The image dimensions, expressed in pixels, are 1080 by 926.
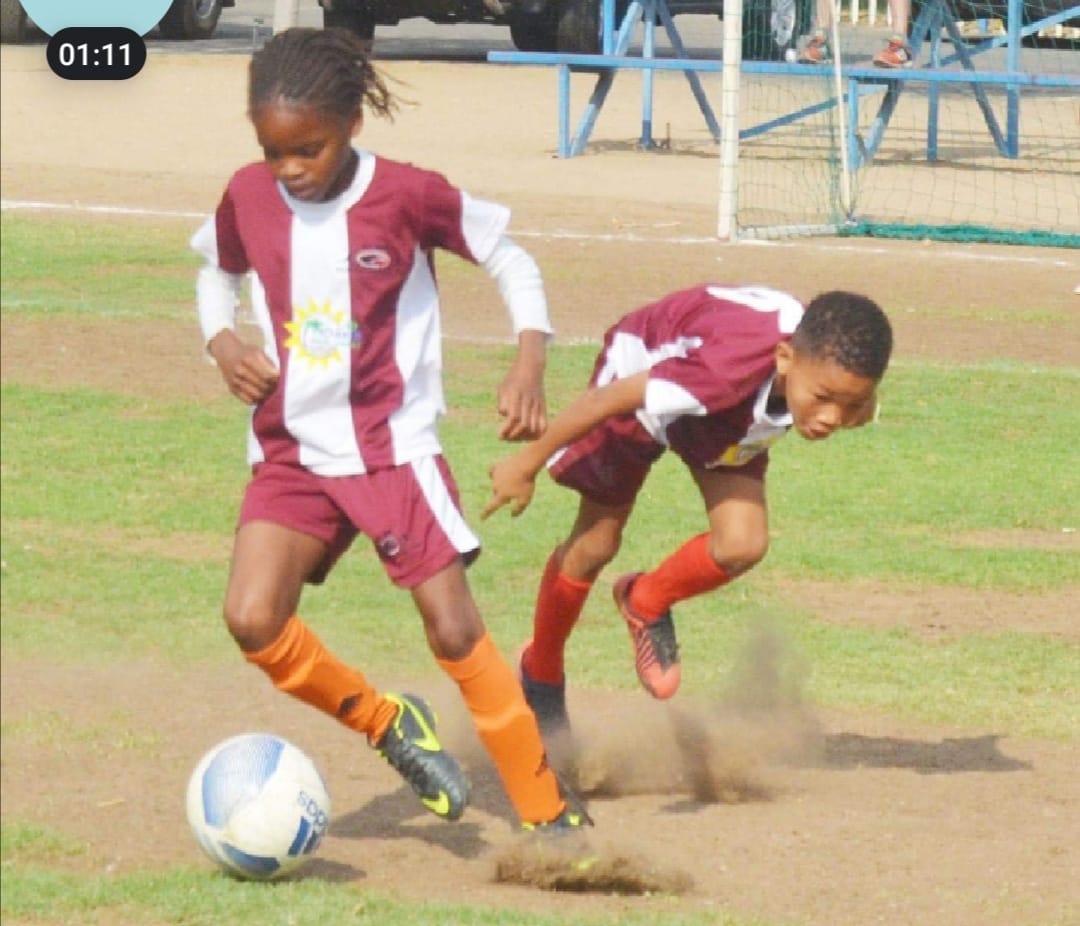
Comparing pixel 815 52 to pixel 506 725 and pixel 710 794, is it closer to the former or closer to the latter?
pixel 710 794

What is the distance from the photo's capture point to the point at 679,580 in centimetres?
532

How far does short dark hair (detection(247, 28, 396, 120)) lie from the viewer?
459 centimetres

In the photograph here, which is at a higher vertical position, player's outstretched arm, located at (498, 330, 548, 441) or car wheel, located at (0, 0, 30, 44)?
player's outstretched arm, located at (498, 330, 548, 441)

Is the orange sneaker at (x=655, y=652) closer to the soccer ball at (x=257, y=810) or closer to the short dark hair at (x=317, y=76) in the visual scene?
the soccer ball at (x=257, y=810)

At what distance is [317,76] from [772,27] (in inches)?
624

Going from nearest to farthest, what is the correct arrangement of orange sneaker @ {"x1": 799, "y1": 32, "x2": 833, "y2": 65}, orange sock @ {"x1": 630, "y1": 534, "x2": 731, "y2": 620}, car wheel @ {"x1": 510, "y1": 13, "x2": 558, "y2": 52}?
orange sock @ {"x1": 630, "y1": 534, "x2": 731, "y2": 620}, orange sneaker @ {"x1": 799, "y1": 32, "x2": 833, "y2": 65}, car wheel @ {"x1": 510, "y1": 13, "x2": 558, "y2": 52}

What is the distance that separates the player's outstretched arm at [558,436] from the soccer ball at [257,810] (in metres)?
0.70

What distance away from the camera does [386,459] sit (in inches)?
183

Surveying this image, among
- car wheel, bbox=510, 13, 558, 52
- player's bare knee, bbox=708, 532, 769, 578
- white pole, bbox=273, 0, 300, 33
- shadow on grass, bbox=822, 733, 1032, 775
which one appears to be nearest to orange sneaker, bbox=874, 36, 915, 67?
car wheel, bbox=510, 13, 558, 52

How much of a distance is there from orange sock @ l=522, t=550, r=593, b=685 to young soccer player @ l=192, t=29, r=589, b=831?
32.1 inches

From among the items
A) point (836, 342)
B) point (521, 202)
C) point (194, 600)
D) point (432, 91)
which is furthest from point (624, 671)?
point (432, 91)

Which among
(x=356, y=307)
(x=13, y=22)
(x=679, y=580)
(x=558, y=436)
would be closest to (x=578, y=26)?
(x=13, y=22)

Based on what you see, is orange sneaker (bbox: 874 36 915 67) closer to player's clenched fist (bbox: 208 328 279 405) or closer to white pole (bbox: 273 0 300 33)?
white pole (bbox: 273 0 300 33)

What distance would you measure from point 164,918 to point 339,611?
268 centimetres
